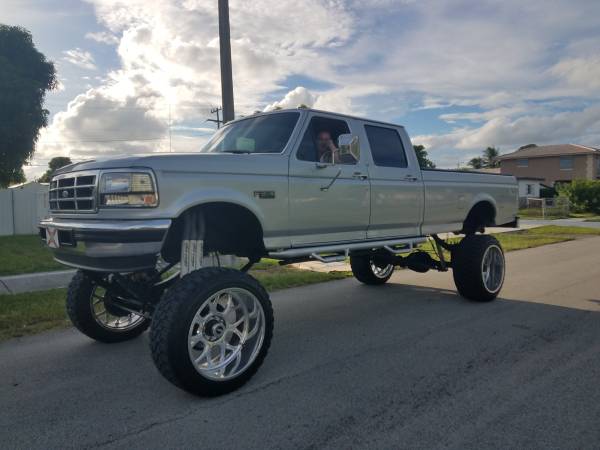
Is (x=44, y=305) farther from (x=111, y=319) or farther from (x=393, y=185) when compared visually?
(x=393, y=185)

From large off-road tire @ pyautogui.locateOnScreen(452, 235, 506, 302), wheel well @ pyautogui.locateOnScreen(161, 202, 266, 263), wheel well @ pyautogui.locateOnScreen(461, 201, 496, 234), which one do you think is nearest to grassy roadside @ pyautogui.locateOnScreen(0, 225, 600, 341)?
wheel well @ pyautogui.locateOnScreen(161, 202, 266, 263)

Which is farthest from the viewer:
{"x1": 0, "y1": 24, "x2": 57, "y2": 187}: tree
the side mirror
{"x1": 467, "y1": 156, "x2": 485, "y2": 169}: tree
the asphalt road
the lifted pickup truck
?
{"x1": 467, "y1": 156, "x2": 485, "y2": 169}: tree

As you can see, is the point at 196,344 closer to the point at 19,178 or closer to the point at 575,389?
the point at 575,389

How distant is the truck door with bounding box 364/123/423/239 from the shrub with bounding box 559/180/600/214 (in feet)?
111

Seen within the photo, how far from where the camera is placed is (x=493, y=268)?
21.8 ft

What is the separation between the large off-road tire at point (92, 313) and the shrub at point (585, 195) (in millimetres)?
36668

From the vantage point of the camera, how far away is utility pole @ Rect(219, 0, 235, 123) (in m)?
9.34

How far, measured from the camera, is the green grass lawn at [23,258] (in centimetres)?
920

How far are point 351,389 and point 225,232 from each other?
1.79 m

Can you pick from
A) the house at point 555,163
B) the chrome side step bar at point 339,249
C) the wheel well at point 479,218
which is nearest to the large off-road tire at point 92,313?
the chrome side step bar at point 339,249

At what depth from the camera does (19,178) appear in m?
20.0

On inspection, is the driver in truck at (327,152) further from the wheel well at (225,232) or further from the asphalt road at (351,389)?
the asphalt road at (351,389)

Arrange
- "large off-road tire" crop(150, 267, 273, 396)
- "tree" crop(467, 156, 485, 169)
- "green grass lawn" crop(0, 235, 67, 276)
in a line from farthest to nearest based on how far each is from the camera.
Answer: "tree" crop(467, 156, 485, 169) < "green grass lawn" crop(0, 235, 67, 276) < "large off-road tire" crop(150, 267, 273, 396)

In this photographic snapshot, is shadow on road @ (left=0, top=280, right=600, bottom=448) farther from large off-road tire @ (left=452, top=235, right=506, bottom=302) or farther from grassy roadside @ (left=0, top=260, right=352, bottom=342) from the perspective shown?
large off-road tire @ (left=452, top=235, right=506, bottom=302)
